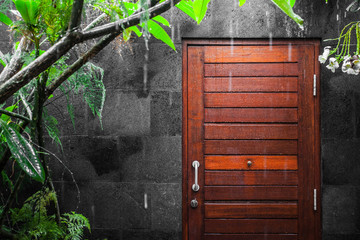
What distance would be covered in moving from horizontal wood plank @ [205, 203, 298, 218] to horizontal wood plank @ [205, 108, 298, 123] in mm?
705

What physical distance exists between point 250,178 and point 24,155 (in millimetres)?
2101

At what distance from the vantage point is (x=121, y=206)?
2646 mm

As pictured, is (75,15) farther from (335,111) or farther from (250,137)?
(335,111)

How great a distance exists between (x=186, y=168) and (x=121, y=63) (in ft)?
3.40

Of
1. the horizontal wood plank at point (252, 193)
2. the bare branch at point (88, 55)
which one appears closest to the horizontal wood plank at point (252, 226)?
the horizontal wood plank at point (252, 193)

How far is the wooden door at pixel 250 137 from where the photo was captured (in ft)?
8.82

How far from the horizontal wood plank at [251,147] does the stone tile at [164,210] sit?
481mm

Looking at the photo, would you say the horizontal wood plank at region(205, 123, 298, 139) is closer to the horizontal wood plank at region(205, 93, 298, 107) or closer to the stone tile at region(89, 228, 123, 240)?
the horizontal wood plank at region(205, 93, 298, 107)

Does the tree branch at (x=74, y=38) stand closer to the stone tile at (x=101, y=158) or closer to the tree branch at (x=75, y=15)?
the tree branch at (x=75, y=15)

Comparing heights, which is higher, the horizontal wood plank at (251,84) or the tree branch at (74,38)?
the horizontal wood plank at (251,84)

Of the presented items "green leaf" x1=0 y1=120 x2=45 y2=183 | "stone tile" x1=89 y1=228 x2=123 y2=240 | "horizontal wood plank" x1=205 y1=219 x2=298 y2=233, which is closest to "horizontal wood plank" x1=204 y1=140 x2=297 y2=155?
"horizontal wood plank" x1=205 y1=219 x2=298 y2=233

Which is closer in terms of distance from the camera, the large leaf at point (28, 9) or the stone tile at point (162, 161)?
the large leaf at point (28, 9)

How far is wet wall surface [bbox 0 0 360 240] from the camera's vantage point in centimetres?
264

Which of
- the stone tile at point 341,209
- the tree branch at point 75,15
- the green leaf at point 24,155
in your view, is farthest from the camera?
the stone tile at point 341,209
